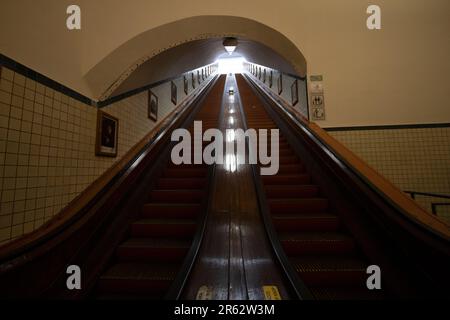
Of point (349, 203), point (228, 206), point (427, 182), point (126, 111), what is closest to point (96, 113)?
point (126, 111)

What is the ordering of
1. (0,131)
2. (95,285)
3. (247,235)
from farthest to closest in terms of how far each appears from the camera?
(247,235)
(0,131)
(95,285)

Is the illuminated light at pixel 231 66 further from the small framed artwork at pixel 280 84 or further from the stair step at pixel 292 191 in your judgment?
the stair step at pixel 292 191

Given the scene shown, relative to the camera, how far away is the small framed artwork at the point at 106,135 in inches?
115

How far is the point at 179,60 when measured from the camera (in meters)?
4.98

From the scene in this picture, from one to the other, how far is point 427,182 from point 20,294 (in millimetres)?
4313

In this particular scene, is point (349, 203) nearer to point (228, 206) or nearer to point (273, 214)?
point (273, 214)

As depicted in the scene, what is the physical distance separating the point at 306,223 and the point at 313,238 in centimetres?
22

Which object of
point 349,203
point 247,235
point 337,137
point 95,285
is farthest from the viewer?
point 337,137

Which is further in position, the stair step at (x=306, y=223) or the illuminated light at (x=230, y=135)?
the illuminated light at (x=230, y=135)

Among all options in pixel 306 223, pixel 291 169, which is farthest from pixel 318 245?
pixel 291 169

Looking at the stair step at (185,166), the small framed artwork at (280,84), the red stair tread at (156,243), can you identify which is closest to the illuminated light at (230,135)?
the stair step at (185,166)

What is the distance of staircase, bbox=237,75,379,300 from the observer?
167cm

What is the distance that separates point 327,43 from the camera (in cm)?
318

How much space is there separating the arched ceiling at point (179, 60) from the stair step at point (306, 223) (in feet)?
9.21
